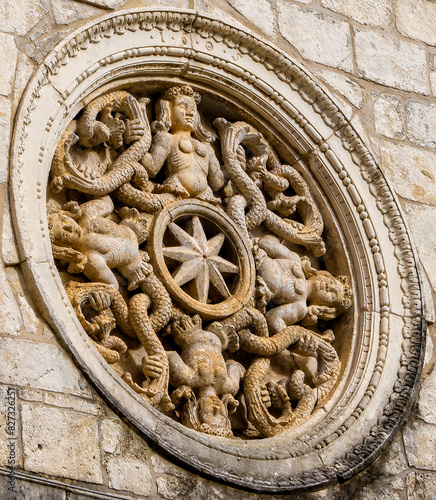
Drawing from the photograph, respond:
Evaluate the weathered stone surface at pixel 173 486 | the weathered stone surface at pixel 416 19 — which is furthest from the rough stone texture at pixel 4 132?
the weathered stone surface at pixel 416 19

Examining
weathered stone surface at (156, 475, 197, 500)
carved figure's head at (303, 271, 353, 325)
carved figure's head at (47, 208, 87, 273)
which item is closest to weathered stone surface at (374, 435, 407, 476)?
carved figure's head at (303, 271, 353, 325)

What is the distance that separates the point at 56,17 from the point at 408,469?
2743mm

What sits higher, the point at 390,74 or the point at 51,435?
the point at 390,74

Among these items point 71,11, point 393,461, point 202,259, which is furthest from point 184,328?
point 71,11

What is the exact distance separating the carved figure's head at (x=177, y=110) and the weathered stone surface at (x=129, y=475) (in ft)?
6.15

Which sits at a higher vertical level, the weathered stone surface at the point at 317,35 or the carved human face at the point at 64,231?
the weathered stone surface at the point at 317,35

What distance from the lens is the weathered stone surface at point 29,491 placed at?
445 cm

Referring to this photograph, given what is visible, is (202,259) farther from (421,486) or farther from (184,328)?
(421,486)

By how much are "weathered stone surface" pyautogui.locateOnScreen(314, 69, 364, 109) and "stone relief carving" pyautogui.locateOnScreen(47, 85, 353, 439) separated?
52 cm

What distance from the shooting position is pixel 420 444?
5781mm

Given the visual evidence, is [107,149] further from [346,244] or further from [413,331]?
[413,331]

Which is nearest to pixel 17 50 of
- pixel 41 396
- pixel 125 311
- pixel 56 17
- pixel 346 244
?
pixel 56 17

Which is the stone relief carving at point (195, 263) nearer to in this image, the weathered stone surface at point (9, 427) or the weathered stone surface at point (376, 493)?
the weathered stone surface at point (376, 493)

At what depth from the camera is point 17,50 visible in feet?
17.7
